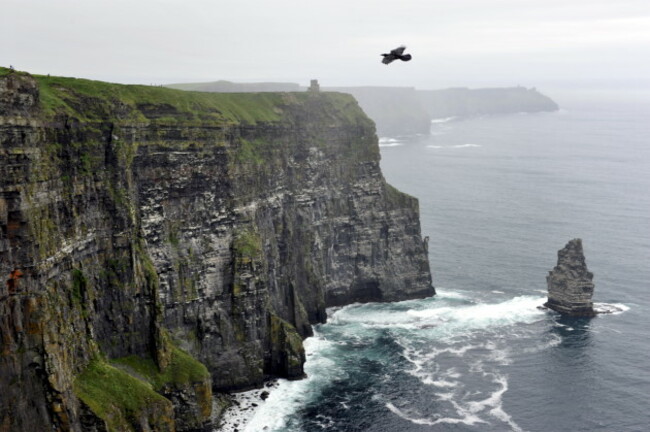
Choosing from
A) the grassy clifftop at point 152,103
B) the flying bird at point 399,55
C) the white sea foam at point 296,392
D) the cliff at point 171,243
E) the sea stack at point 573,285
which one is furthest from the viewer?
the sea stack at point 573,285

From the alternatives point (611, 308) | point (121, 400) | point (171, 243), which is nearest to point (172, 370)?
point (121, 400)

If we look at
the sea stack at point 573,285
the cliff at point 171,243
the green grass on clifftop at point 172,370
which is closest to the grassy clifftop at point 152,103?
Answer: the cliff at point 171,243

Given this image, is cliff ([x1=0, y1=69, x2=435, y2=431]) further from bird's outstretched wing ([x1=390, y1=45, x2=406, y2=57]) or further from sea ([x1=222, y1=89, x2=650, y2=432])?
bird's outstretched wing ([x1=390, y1=45, x2=406, y2=57])

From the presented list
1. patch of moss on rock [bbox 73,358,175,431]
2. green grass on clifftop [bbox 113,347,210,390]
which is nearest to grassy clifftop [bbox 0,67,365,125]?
patch of moss on rock [bbox 73,358,175,431]

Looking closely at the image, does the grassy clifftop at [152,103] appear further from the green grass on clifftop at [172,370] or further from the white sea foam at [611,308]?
the white sea foam at [611,308]

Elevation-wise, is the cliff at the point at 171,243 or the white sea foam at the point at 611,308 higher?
the cliff at the point at 171,243

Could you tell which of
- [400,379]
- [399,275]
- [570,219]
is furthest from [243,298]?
[570,219]

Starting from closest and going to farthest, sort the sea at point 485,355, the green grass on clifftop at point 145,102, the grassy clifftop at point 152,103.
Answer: the grassy clifftop at point 152,103, the green grass on clifftop at point 145,102, the sea at point 485,355
